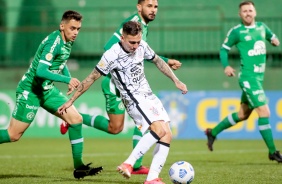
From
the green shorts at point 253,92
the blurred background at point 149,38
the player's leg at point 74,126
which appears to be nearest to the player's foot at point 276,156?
the green shorts at point 253,92

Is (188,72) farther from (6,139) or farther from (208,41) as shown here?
(6,139)

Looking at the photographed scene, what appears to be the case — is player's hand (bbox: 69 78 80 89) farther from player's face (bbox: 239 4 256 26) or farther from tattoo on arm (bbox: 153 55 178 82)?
player's face (bbox: 239 4 256 26)

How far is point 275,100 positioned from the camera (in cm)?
1791

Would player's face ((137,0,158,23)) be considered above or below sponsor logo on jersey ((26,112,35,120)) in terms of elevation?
above

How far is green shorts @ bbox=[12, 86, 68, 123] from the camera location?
943 cm

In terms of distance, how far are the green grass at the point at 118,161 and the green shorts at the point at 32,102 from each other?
0.81 m

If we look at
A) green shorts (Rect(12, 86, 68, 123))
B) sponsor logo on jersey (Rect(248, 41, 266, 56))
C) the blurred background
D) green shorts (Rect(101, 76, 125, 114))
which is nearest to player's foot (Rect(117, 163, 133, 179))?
green shorts (Rect(12, 86, 68, 123))

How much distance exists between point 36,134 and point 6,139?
9232 millimetres

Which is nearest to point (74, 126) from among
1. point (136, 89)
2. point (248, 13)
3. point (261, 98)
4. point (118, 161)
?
point (136, 89)

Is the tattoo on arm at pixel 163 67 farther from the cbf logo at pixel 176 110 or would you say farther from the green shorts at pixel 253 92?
the cbf logo at pixel 176 110

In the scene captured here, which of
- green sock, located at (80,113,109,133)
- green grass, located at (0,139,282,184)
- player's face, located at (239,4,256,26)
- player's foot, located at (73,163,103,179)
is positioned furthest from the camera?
player's face, located at (239,4,256,26)

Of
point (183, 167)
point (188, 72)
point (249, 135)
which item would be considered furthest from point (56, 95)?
point (188, 72)

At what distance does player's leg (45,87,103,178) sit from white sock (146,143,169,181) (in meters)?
1.37

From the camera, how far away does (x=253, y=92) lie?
38.1ft
